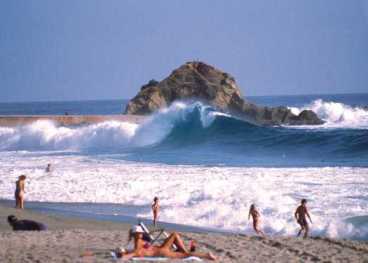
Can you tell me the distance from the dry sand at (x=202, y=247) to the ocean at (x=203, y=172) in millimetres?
2631

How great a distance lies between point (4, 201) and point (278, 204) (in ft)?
22.5

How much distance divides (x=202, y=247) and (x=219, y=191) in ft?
25.5

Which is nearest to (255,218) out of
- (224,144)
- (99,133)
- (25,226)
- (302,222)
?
(302,222)

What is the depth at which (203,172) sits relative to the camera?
926 inches

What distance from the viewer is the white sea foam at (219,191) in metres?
15.3

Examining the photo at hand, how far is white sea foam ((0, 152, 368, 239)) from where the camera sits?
15266 mm

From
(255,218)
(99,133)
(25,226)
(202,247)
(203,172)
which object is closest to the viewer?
(202,247)

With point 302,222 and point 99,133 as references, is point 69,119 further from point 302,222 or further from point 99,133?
point 302,222

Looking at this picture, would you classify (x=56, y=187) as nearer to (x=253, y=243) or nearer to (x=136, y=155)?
(x=253, y=243)

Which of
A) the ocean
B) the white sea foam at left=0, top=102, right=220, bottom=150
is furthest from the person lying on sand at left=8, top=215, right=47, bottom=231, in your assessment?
the white sea foam at left=0, top=102, right=220, bottom=150

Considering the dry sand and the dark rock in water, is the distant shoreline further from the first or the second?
the dry sand

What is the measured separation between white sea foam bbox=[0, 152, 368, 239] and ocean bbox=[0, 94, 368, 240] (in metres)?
0.03

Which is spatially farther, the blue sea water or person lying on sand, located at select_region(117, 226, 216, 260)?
the blue sea water

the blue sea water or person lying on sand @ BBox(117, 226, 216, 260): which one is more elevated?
the blue sea water
